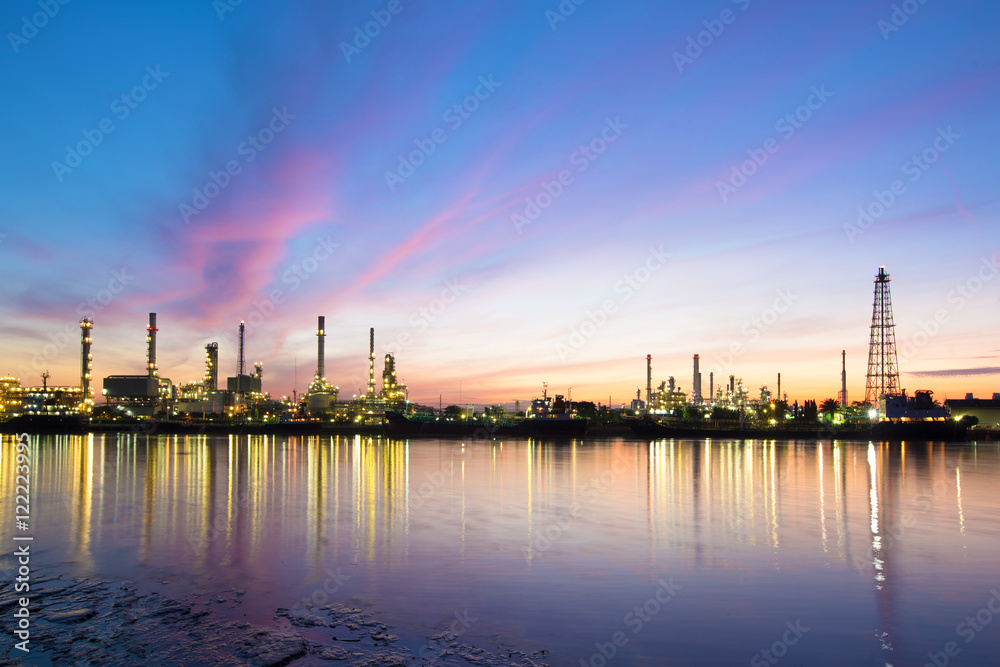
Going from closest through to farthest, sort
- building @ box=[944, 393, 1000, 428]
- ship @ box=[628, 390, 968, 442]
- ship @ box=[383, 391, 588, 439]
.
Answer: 1. ship @ box=[628, 390, 968, 442]
2. ship @ box=[383, 391, 588, 439]
3. building @ box=[944, 393, 1000, 428]

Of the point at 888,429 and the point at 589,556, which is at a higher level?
the point at 589,556

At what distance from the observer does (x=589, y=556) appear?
63.2 feet

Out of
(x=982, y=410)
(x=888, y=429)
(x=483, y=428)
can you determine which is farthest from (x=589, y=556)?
(x=982, y=410)

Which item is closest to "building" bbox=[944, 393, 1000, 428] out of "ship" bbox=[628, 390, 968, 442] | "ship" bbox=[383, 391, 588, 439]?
"ship" bbox=[628, 390, 968, 442]

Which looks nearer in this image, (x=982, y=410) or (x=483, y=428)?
(x=483, y=428)

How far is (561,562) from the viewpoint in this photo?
60.6 ft

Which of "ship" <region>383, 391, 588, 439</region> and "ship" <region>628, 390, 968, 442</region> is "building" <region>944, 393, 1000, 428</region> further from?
"ship" <region>383, 391, 588, 439</region>

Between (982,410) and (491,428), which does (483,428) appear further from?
(982,410)

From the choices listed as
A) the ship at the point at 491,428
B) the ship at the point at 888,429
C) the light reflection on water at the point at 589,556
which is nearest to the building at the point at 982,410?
the ship at the point at 888,429

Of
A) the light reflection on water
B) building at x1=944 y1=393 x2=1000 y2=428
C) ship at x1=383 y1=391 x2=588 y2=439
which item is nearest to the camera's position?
the light reflection on water

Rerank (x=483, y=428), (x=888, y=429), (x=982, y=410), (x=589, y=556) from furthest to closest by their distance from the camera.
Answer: (x=982, y=410) < (x=483, y=428) < (x=888, y=429) < (x=589, y=556)

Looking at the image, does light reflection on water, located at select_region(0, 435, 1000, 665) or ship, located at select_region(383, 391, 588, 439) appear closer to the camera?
light reflection on water, located at select_region(0, 435, 1000, 665)

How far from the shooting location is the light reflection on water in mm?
12633

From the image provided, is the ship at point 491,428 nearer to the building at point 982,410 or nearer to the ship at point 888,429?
the ship at point 888,429
